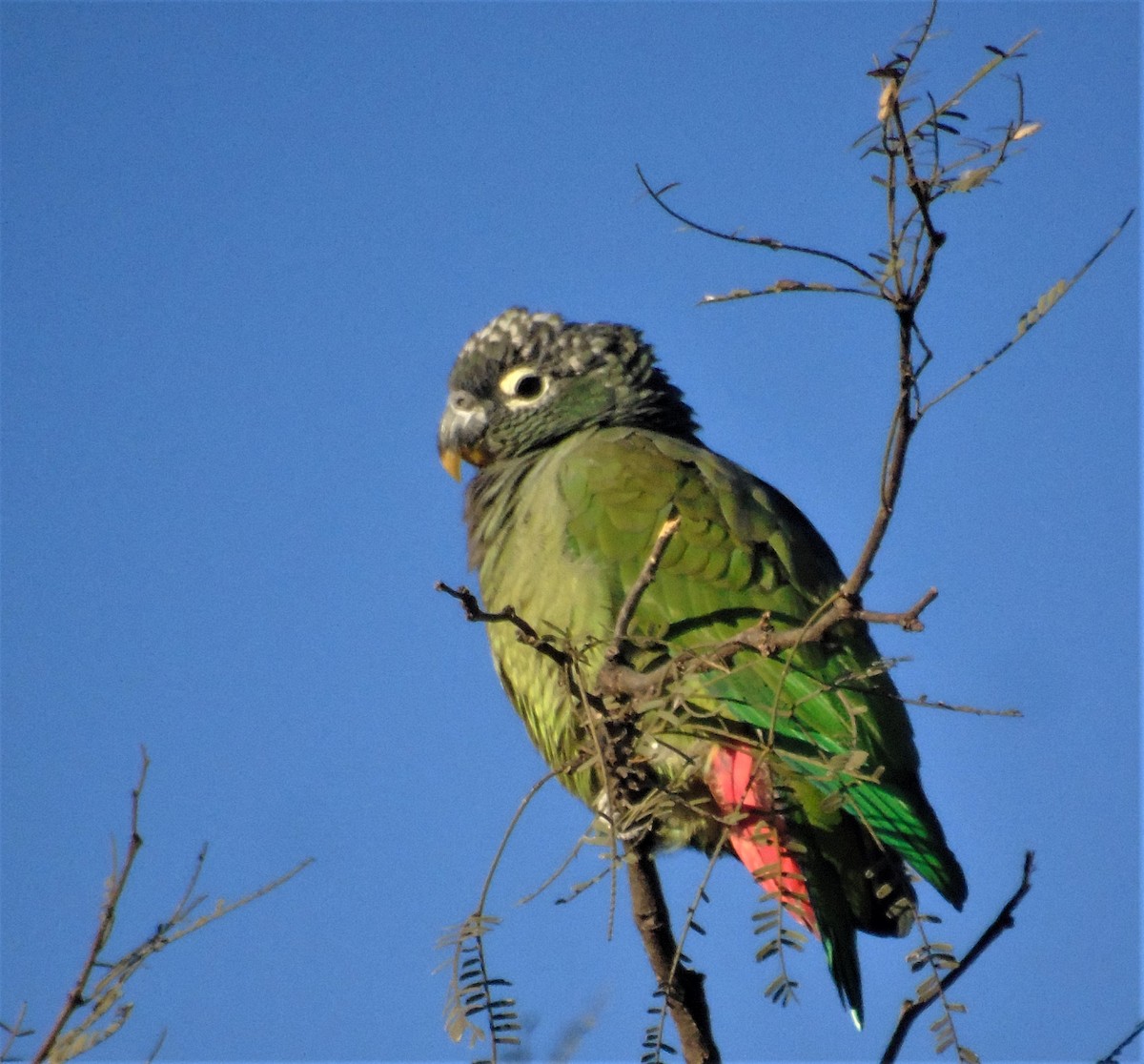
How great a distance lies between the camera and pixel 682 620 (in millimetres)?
2850

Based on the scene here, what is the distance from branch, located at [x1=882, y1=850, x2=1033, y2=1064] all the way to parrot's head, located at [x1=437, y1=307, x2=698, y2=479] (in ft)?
6.93

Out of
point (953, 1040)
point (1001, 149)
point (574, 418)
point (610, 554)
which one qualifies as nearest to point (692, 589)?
point (610, 554)

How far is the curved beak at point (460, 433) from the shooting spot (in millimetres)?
4188

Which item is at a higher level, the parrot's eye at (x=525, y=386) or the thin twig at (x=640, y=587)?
the parrot's eye at (x=525, y=386)

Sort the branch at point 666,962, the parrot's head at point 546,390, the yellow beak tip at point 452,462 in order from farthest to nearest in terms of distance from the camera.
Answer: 1. the yellow beak tip at point 452,462
2. the parrot's head at point 546,390
3. the branch at point 666,962

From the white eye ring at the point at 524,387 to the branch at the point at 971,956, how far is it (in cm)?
239

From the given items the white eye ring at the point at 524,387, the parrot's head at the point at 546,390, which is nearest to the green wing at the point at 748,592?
the parrot's head at the point at 546,390

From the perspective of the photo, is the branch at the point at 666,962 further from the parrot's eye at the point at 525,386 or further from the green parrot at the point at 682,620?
the parrot's eye at the point at 525,386

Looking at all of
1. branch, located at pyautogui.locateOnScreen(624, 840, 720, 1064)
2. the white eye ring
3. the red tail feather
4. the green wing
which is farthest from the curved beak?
branch, located at pyautogui.locateOnScreen(624, 840, 720, 1064)

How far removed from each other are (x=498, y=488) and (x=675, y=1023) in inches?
72.8

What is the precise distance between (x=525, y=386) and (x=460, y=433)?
10.9 inches

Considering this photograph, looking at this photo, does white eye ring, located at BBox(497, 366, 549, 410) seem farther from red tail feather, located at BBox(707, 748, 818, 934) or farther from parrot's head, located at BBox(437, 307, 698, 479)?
red tail feather, located at BBox(707, 748, 818, 934)

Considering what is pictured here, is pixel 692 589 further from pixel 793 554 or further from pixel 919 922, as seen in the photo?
pixel 919 922

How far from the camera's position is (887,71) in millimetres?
1721
